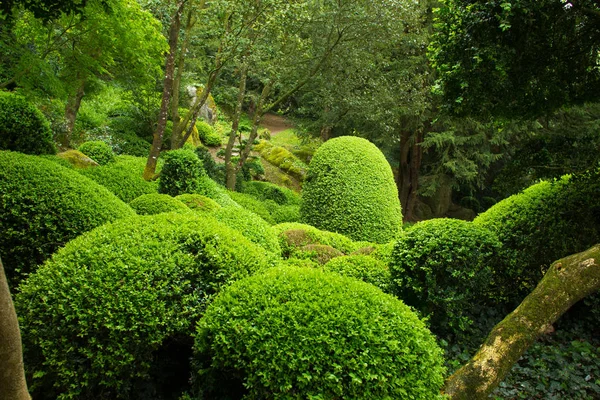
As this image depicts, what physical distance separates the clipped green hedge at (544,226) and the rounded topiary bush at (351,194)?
10.6ft

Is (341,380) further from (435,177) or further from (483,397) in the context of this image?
(435,177)

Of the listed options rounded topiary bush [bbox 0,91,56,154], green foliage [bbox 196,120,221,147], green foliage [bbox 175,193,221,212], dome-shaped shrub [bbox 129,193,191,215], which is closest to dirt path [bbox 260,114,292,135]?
green foliage [bbox 196,120,221,147]

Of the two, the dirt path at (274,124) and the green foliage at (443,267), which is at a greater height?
the dirt path at (274,124)

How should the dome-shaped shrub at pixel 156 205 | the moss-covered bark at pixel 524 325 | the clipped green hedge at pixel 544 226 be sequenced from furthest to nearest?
the dome-shaped shrub at pixel 156 205 → the clipped green hedge at pixel 544 226 → the moss-covered bark at pixel 524 325

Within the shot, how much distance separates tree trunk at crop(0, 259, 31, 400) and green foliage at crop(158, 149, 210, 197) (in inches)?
212

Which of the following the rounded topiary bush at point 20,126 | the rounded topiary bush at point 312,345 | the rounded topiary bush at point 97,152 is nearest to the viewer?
the rounded topiary bush at point 312,345

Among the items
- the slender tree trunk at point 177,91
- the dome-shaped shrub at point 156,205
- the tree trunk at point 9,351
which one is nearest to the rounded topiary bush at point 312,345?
the tree trunk at point 9,351

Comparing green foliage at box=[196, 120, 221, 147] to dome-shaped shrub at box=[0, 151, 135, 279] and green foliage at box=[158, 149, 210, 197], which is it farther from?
dome-shaped shrub at box=[0, 151, 135, 279]

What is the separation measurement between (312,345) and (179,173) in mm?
5311

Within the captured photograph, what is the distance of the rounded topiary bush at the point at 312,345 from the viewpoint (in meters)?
2.51

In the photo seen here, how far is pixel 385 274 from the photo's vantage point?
213 inches

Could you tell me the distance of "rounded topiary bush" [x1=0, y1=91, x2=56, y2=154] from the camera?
19.1 ft

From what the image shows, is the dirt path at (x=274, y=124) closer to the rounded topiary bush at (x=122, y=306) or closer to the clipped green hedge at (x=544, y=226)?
the clipped green hedge at (x=544, y=226)

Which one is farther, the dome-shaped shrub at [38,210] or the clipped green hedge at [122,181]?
the clipped green hedge at [122,181]
